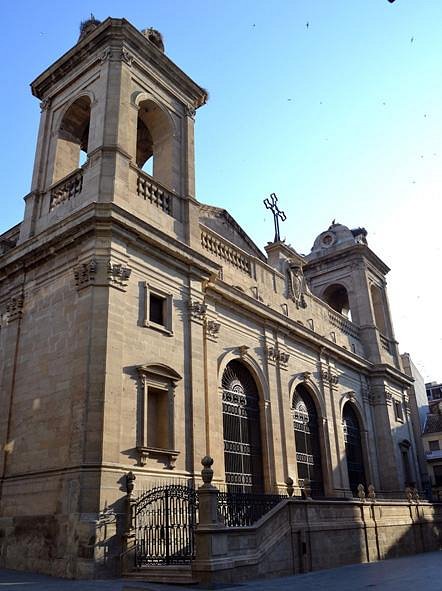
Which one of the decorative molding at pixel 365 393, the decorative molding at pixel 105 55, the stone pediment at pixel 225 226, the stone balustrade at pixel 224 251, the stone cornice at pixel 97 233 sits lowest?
the decorative molding at pixel 365 393

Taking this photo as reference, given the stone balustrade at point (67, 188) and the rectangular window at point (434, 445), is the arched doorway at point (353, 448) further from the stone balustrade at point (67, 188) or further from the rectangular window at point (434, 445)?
the rectangular window at point (434, 445)

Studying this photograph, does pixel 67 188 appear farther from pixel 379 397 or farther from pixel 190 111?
pixel 379 397

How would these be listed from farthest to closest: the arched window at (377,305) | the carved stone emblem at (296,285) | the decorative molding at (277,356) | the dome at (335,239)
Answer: the arched window at (377,305)
the dome at (335,239)
the carved stone emblem at (296,285)
the decorative molding at (277,356)

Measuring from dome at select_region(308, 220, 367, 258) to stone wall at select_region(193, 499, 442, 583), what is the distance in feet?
52.3

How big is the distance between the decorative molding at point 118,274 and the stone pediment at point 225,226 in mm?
8030

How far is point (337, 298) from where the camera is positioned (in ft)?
113

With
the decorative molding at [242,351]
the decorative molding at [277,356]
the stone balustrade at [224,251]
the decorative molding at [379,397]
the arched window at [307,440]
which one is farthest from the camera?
the decorative molding at [379,397]

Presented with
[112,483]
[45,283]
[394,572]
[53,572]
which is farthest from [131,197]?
[394,572]

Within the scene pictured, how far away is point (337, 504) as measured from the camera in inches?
599

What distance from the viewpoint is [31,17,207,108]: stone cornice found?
17297 mm

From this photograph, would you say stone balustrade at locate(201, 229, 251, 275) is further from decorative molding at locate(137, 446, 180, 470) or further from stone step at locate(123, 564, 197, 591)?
stone step at locate(123, 564, 197, 591)

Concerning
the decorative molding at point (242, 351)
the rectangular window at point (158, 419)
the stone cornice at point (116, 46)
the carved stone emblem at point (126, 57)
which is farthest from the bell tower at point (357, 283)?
the rectangular window at point (158, 419)

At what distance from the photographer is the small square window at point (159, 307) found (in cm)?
1516

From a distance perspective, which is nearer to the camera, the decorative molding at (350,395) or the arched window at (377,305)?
the decorative molding at (350,395)
